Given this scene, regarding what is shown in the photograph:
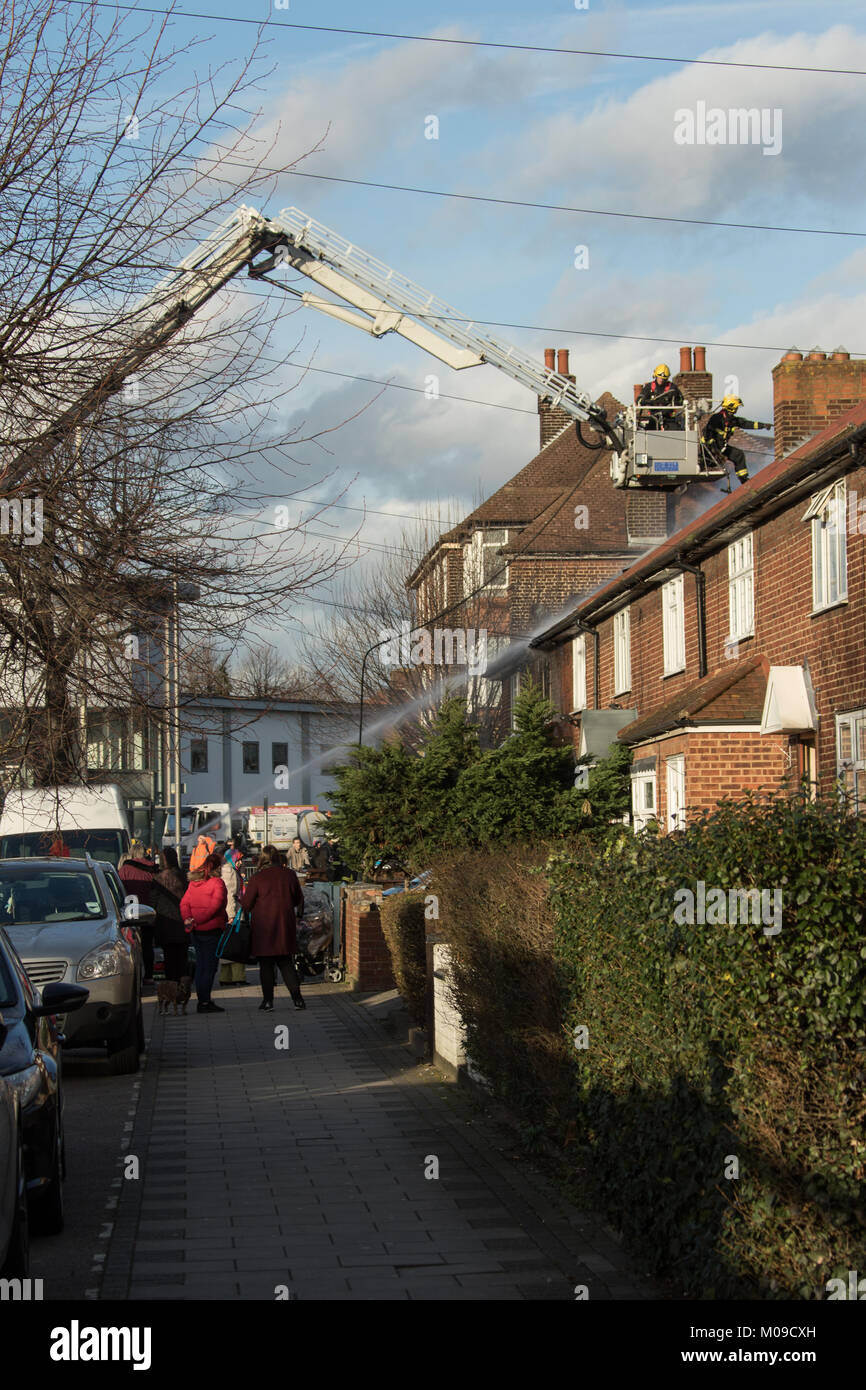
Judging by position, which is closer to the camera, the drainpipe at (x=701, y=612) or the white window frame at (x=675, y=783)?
the white window frame at (x=675, y=783)

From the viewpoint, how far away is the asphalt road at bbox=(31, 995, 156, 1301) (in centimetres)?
651

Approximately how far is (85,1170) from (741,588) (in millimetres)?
12921

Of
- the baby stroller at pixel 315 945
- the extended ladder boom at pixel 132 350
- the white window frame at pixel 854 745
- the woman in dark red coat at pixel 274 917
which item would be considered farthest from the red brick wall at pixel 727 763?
the extended ladder boom at pixel 132 350

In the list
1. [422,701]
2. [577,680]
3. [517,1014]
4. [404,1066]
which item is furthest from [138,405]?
[422,701]

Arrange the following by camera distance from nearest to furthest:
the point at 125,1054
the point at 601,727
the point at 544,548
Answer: the point at 125,1054 < the point at 601,727 < the point at 544,548

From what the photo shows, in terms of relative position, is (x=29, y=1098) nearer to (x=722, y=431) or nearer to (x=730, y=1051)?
(x=730, y=1051)

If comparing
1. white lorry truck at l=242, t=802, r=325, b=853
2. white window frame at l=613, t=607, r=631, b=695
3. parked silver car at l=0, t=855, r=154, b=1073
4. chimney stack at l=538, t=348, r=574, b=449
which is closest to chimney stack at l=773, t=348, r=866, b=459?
white window frame at l=613, t=607, r=631, b=695

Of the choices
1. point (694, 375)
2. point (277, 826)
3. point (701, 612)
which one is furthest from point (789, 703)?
point (277, 826)

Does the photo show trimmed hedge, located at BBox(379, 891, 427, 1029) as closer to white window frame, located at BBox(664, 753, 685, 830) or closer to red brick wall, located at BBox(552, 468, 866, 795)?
red brick wall, located at BBox(552, 468, 866, 795)

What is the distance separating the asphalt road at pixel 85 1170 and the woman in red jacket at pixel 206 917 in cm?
260

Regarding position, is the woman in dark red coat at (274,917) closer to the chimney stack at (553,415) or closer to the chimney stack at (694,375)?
the chimney stack at (694,375)

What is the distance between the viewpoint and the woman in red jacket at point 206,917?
55.5 ft

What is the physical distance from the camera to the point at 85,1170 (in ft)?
29.2

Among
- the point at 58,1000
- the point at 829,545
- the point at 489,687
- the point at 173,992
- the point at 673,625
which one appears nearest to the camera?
the point at 58,1000
